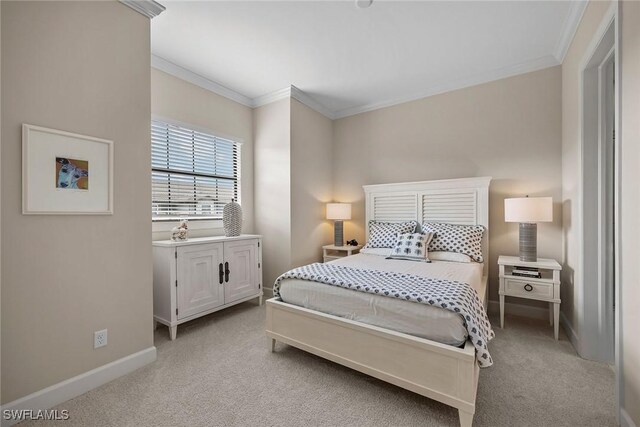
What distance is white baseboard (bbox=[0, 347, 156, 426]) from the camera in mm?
1558

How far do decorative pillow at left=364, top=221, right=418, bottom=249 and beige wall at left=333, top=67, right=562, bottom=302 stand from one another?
64 cm

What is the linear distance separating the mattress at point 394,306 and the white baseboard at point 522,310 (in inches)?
36.3

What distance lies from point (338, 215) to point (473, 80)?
7.82 ft

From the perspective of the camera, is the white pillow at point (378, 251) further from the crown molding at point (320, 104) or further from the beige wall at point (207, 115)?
the crown molding at point (320, 104)

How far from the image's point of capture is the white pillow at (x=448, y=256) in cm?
285

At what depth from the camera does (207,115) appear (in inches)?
132

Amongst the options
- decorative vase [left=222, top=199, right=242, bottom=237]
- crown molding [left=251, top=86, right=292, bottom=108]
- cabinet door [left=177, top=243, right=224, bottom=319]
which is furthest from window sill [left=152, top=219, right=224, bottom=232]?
crown molding [left=251, top=86, right=292, bottom=108]

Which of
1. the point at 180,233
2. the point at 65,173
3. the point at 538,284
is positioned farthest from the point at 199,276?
the point at 538,284

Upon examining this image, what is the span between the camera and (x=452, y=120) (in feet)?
11.5

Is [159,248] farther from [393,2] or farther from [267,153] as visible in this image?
[393,2]

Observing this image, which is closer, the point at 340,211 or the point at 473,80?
the point at 473,80

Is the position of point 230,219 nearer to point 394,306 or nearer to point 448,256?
point 394,306

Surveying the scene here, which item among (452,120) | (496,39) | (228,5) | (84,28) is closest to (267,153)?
(228,5)

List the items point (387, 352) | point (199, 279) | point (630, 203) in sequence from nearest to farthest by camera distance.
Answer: point (630, 203), point (387, 352), point (199, 279)
